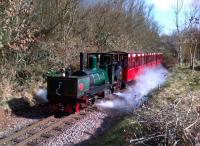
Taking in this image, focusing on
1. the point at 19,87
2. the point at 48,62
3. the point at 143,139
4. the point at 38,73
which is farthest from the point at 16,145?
the point at 48,62

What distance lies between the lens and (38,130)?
12.4 meters

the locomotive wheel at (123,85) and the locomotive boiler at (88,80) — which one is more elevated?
the locomotive boiler at (88,80)

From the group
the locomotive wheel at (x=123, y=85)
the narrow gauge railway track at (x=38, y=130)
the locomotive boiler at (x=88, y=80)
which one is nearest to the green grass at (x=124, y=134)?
the narrow gauge railway track at (x=38, y=130)

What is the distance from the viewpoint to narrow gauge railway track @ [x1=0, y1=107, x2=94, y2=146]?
10940 millimetres

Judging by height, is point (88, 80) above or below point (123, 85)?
above

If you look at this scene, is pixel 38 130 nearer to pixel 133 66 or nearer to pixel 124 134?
pixel 124 134

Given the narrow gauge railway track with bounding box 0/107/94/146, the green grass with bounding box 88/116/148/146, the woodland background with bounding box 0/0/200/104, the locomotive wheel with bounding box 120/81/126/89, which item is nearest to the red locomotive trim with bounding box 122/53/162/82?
the locomotive wheel with bounding box 120/81/126/89

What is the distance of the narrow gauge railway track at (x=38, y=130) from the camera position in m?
10.9

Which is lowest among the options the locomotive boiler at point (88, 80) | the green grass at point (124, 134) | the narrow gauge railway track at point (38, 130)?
the narrow gauge railway track at point (38, 130)

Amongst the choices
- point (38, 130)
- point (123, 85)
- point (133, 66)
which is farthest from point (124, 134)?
point (133, 66)

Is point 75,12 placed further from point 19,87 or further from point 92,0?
point 19,87

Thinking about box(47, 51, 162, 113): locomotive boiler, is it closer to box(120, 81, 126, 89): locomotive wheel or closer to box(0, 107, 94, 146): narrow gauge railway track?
box(120, 81, 126, 89): locomotive wheel

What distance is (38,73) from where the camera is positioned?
Result: 64.6 ft

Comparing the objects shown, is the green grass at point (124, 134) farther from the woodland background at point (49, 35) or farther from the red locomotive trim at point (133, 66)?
the red locomotive trim at point (133, 66)
